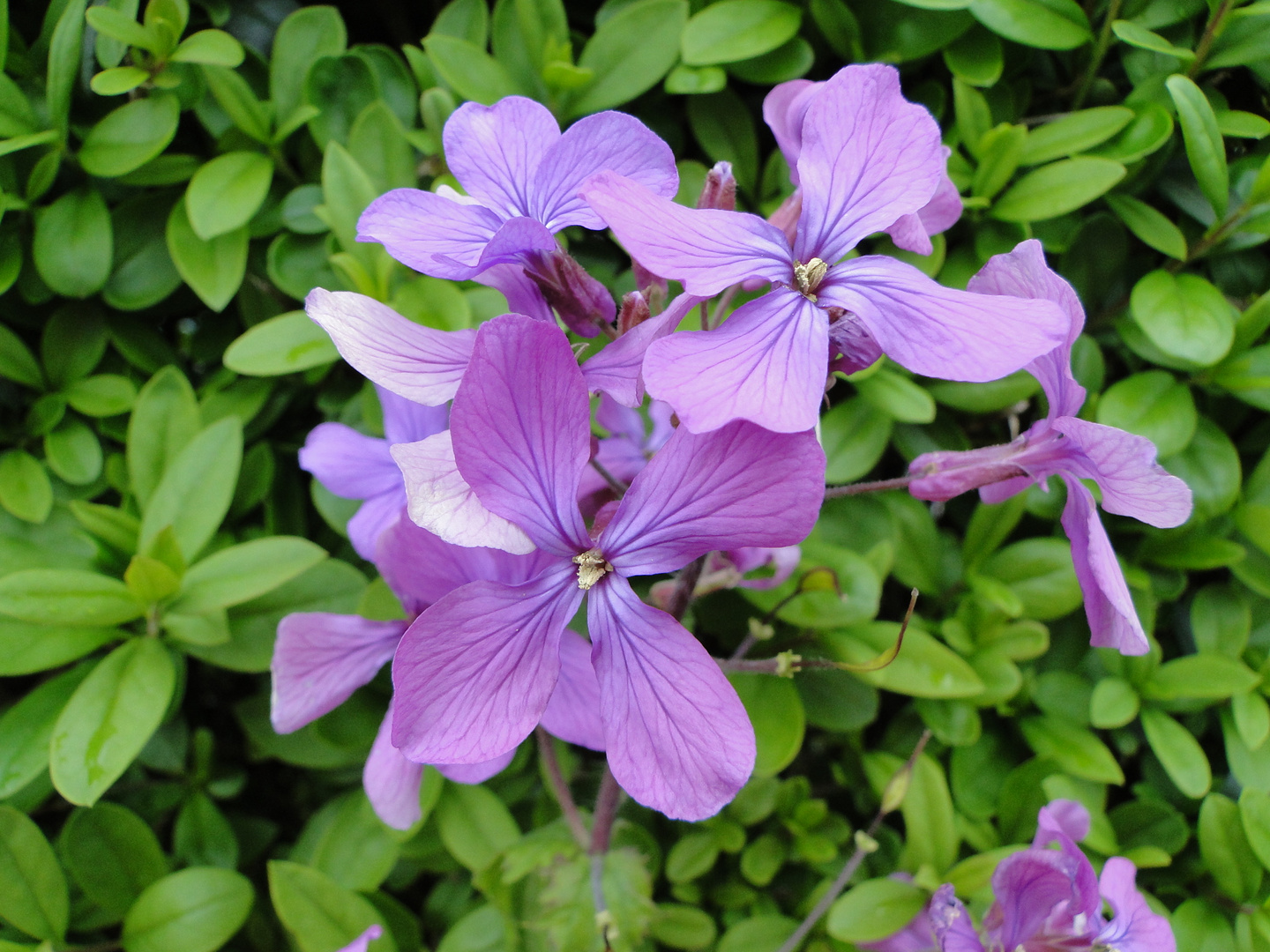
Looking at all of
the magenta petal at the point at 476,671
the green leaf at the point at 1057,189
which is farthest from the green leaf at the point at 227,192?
the green leaf at the point at 1057,189

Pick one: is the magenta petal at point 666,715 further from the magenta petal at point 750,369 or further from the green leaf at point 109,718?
the green leaf at point 109,718

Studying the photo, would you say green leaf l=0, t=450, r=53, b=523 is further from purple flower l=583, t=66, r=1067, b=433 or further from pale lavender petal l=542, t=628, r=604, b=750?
purple flower l=583, t=66, r=1067, b=433

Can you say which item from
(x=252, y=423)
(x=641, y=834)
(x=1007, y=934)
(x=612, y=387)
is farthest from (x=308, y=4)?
(x=1007, y=934)

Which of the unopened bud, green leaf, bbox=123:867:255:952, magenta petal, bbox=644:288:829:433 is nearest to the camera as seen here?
magenta petal, bbox=644:288:829:433

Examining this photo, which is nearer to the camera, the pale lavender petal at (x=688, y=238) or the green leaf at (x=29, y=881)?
the pale lavender petal at (x=688, y=238)

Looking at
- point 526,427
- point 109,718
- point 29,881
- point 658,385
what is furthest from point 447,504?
point 29,881

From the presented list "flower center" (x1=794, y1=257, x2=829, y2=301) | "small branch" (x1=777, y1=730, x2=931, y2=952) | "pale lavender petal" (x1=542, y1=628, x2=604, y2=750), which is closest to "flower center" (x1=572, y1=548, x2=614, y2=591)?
"pale lavender petal" (x1=542, y1=628, x2=604, y2=750)
